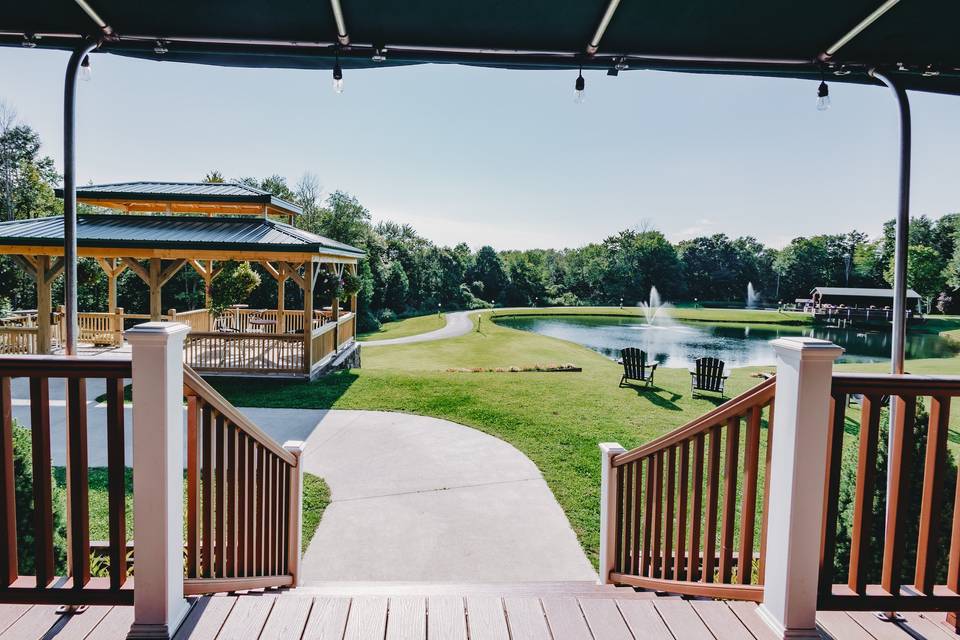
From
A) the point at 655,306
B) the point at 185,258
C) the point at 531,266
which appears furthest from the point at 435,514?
the point at 655,306

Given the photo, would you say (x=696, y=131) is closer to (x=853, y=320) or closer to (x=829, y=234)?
(x=853, y=320)

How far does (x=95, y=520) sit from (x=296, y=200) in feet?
116

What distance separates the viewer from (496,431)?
23.7 feet

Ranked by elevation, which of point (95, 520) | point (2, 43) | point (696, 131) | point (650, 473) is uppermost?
point (696, 131)

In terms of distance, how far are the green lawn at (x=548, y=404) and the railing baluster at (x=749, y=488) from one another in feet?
6.70

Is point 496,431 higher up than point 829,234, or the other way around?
point 829,234

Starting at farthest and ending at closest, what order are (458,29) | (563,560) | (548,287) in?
(548,287) < (563,560) < (458,29)

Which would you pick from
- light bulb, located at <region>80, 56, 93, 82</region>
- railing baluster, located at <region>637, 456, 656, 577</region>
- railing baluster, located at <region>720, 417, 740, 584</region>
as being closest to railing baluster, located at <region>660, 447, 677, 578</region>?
railing baluster, located at <region>637, 456, 656, 577</region>

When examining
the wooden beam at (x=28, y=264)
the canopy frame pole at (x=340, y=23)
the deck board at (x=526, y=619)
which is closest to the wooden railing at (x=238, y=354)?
the wooden beam at (x=28, y=264)

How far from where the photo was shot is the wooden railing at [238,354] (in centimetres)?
1086

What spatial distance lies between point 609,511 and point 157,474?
8.79 ft

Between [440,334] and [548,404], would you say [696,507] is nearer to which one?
[548,404]

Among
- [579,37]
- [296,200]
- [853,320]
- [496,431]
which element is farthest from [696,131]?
[579,37]

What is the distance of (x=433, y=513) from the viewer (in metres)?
4.57
